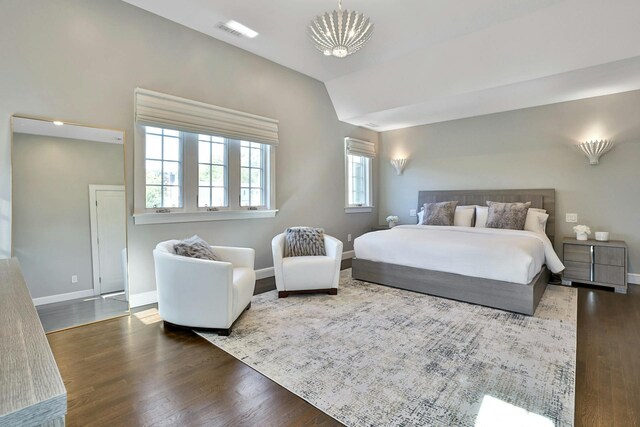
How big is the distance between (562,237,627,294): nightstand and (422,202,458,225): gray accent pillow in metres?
1.50

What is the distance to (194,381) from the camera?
210cm

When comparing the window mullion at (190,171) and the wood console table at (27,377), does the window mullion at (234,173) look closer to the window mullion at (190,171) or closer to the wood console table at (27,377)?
the window mullion at (190,171)

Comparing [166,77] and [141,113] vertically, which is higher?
[166,77]

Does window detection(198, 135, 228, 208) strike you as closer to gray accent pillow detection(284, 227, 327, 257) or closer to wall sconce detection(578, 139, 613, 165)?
gray accent pillow detection(284, 227, 327, 257)

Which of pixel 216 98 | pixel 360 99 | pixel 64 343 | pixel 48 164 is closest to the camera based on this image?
pixel 64 343

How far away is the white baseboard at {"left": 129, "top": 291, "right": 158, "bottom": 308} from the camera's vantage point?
11.2 ft

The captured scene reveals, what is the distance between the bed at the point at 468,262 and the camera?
3.25 meters

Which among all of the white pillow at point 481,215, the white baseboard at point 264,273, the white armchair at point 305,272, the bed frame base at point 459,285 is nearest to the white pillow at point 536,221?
the white pillow at point 481,215

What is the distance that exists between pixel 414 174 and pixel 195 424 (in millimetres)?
5617

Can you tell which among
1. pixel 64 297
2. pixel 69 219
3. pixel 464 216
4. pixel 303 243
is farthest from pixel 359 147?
pixel 64 297

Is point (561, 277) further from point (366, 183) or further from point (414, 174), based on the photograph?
point (366, 183)

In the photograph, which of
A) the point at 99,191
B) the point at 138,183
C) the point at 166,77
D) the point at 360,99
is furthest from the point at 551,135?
the point at 99,191

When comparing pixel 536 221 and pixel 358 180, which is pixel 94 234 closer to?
pixel 358 180

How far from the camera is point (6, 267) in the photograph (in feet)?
5.24
